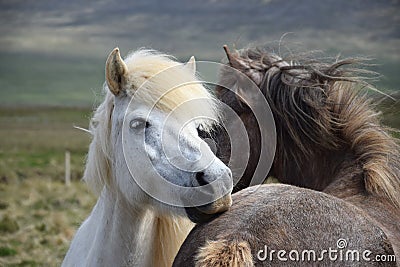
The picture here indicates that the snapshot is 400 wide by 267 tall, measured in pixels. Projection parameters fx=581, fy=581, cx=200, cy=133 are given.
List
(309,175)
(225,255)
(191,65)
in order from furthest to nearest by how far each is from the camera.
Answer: (309,175), (191,65), (225,255)

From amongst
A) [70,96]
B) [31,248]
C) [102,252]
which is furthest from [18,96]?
[102,252]

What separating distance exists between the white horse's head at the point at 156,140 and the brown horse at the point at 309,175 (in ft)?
0.81

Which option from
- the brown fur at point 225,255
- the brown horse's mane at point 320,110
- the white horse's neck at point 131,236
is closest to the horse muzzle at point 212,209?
the brown fur at point 225,255

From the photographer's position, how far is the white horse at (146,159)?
3.04 meters

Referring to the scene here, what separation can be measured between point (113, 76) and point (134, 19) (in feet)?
370

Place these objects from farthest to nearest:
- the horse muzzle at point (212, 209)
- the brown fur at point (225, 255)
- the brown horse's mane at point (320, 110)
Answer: the brown horse's mane at point (320, 110) < the horse muzzle at point (212, 209) < the brown fur at point (225, 255)

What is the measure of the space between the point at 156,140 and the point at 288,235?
0.98 meters

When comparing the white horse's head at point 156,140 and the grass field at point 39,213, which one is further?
the grass field at point 39,213

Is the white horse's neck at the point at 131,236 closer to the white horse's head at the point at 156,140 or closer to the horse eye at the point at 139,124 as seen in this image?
the white horse's head at the point at 156,140

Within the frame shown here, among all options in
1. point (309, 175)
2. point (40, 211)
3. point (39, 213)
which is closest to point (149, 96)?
point (309, 175)

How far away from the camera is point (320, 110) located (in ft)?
13.1

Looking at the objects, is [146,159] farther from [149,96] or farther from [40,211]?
[40,211]

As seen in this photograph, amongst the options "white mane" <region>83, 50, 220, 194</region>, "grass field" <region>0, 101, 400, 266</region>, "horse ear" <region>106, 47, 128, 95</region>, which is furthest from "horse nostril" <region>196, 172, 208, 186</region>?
"grass field" <region>0, 101, 400, 266</region>

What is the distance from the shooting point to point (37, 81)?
3942 inches
